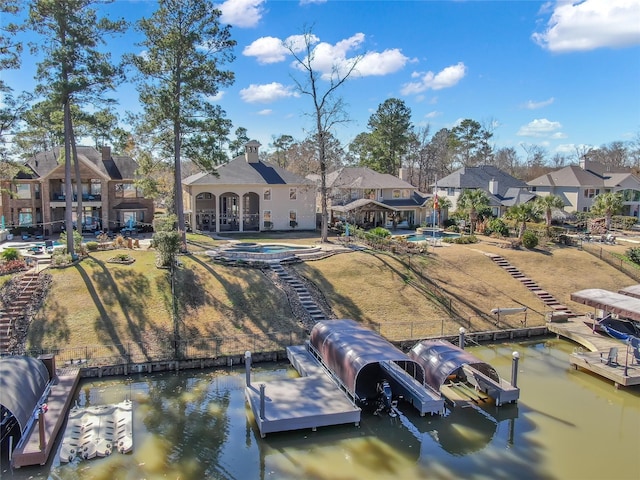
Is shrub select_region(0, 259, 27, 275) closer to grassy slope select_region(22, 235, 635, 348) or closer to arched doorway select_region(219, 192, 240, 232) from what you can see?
grassy slope select_region(22, 235, 635, 348)

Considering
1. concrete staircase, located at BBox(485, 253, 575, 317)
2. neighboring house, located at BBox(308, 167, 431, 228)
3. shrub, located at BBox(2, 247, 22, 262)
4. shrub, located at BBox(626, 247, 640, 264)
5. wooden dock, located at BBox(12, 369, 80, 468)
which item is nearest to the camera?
wooden dock, located at BBox(12, 369, 80, 468)

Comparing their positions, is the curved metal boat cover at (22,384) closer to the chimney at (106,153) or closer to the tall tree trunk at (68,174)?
the tall tree trunk at (68,174)

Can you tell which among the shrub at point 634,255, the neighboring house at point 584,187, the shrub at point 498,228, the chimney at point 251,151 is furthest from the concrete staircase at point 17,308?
the neighboring house at point 584,187

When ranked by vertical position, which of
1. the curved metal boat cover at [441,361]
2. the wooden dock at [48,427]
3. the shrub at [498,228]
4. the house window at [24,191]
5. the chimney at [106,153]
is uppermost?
the chimney at [106,153]

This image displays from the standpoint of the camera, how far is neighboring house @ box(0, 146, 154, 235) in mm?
40781

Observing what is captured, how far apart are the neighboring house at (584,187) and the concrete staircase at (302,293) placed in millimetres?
40525

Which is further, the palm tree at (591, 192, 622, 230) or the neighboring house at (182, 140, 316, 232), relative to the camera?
the palm tree at (591, 192, 622, 230)

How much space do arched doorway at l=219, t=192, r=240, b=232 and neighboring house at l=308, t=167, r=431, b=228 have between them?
812 cm

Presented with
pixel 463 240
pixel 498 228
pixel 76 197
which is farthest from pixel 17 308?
pixel 498 228

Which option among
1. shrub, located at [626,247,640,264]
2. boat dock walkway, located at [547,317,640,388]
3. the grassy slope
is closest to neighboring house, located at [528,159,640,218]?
shrub, located at [626,247,640,264]

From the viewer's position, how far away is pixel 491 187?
54.3 m

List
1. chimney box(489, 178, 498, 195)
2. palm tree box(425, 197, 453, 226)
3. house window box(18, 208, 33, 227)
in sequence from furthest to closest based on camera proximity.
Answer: chimney box(489, 178, 498, 195) → palm tree box(425, 197, 453, 226) → house window box(18, 208, 33, 227)

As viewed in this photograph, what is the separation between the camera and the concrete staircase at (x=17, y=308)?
2082cm

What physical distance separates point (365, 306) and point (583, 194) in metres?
42.4
